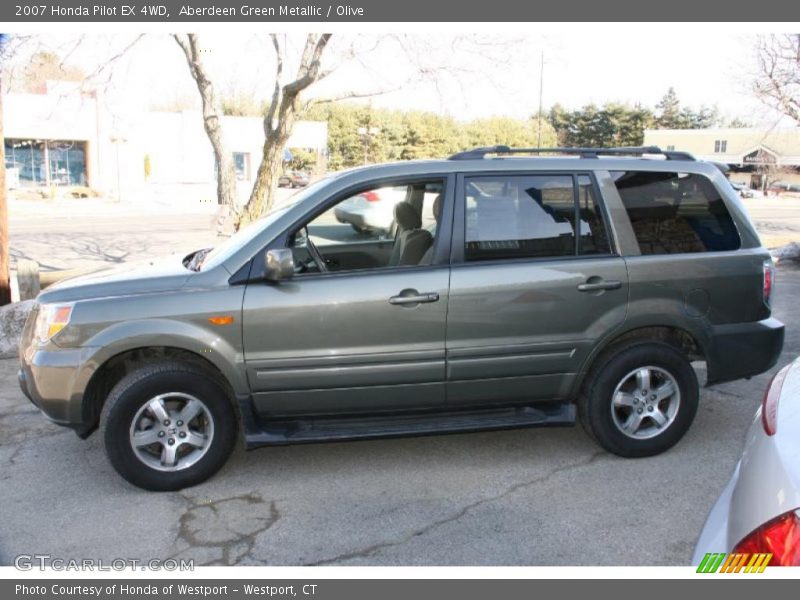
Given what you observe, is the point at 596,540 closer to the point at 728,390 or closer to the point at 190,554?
the point at 190,554

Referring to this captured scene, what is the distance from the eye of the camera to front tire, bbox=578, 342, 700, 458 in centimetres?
426

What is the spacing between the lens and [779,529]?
184 centimetres

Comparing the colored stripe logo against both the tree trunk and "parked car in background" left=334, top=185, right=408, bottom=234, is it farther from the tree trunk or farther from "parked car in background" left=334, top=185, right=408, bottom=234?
the tree trunk

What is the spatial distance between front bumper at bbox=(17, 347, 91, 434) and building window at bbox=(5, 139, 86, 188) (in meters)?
39.6

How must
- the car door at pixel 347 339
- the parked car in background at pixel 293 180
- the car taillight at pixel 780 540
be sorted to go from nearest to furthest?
1. the car taillight at pixel 780 540
2. the car door at pixel 347 339
3. the parked car in background at pixel 293 180

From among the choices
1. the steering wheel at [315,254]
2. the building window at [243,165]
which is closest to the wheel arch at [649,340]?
the steering wheel at [315,254]

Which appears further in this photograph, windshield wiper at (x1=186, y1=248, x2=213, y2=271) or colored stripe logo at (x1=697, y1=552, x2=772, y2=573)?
windshield wiper at (x1=186, y1=248, x2=213, y2=271)

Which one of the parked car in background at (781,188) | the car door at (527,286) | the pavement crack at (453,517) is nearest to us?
the pavement crack at (453,517)

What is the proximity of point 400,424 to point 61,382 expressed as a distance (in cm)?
192

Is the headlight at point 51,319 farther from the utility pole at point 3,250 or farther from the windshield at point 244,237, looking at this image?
the utility pole at point 3,250

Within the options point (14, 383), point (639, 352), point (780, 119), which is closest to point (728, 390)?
point (639, 352)

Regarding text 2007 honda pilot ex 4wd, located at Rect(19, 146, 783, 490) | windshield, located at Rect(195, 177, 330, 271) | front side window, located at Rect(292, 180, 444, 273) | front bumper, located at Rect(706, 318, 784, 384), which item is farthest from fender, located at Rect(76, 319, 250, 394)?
front bumper, located at Rect(706, 318, 784, 384)

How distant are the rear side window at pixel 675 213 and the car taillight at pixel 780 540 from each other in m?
2.67

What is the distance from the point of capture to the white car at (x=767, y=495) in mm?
1831
